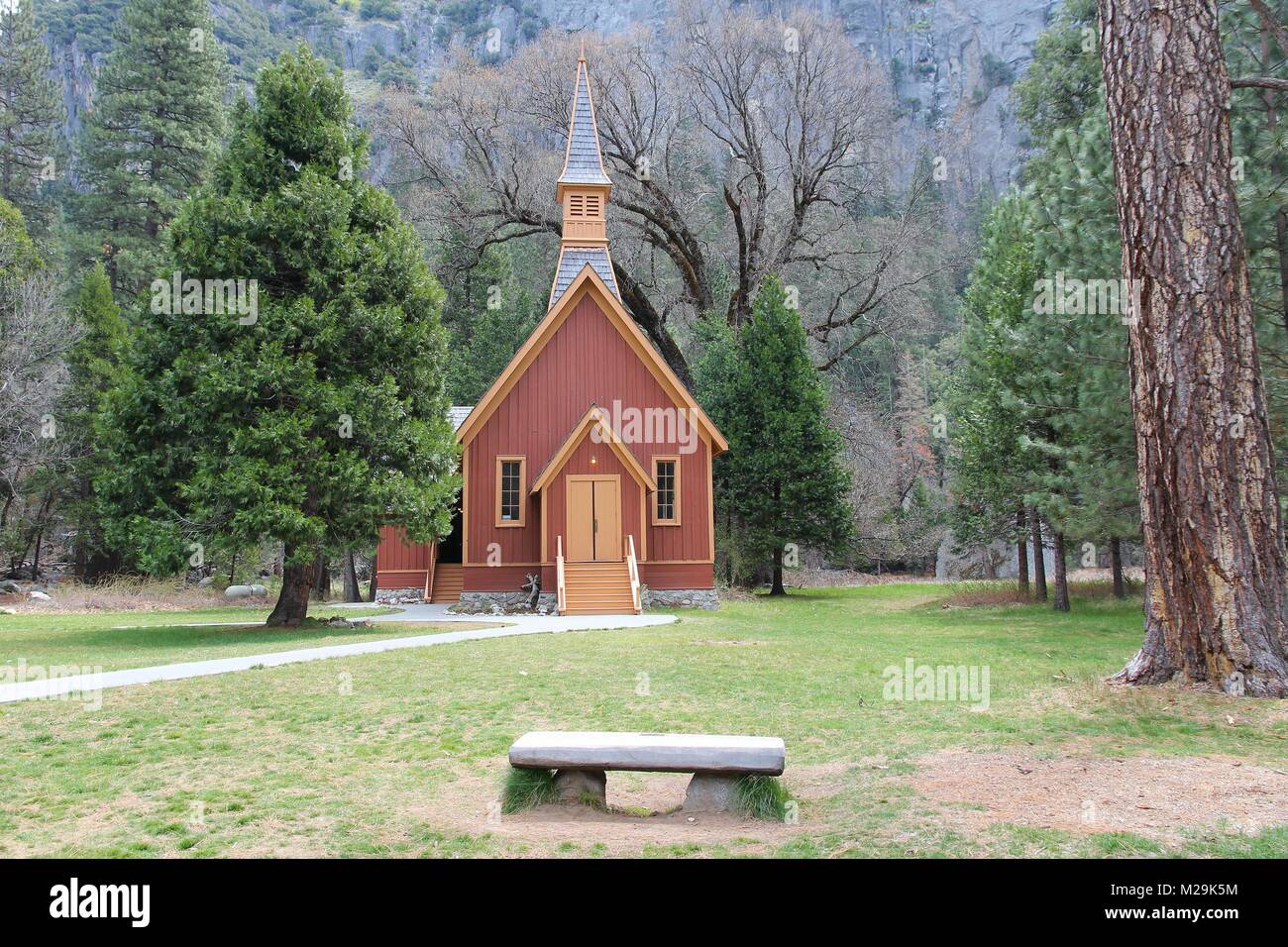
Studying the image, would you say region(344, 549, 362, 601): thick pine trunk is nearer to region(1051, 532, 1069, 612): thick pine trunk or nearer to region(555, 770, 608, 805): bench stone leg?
region(1051, 532, 1069, 612): thick pine trunk

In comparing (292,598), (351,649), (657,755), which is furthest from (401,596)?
(657,755)

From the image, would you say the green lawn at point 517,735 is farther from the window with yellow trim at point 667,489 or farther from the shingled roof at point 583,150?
the shingled roof at point 583,150

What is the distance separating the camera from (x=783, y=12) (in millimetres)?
89062

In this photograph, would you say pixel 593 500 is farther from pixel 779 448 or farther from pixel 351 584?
pixel 351 584

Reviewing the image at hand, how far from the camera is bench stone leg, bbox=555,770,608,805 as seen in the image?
608cm

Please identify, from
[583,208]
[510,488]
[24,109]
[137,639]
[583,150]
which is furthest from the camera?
[24,109]

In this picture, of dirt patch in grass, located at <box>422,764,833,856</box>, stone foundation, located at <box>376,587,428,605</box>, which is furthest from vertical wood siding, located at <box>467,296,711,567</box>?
dirt patch in grass, located at <box>422,764,833,856</box>

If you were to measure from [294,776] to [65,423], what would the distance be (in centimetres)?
3210

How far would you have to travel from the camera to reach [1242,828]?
5016mm

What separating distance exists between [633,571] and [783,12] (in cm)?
7966

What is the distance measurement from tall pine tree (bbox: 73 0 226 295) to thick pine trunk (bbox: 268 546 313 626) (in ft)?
96.4

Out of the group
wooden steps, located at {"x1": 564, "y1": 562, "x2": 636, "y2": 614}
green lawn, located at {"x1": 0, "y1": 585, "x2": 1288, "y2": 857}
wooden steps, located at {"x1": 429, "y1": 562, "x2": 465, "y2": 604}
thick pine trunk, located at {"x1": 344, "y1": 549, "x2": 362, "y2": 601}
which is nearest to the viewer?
green lawn, located at {"x1": 0, "y1": 585, "x2": 1288, "y2": 857}

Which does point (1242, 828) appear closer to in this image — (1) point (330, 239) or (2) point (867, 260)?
(1) point (330, 239)

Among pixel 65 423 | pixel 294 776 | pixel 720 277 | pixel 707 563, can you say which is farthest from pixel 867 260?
pixel 294 776
